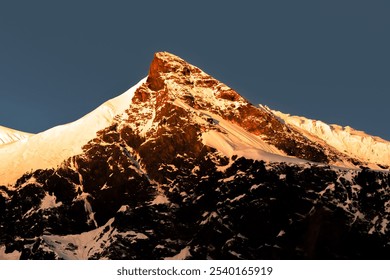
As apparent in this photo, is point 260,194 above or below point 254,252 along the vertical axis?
above

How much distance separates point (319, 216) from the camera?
622 ft

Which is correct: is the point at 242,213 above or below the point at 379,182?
below

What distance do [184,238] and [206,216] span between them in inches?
286

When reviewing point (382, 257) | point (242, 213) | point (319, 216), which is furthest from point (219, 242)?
point (382, 257)

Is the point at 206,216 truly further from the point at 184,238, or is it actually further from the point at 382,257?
the point at 382,257

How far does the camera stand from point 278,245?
187000 millimetres

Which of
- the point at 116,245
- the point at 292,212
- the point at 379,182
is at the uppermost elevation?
the point at 379,182
